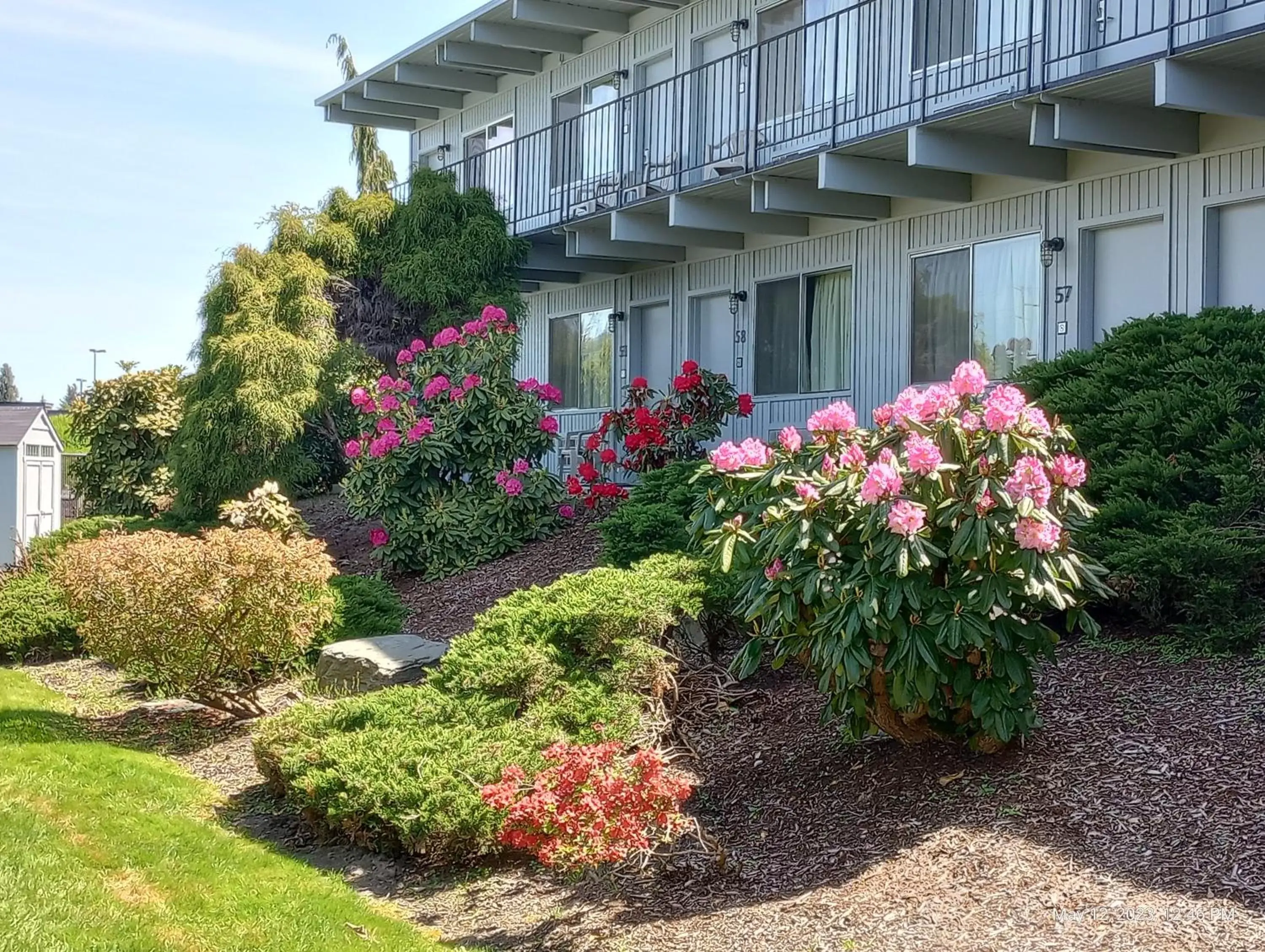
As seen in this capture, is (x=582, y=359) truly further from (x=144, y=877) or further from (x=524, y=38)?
(x=144, y=877)

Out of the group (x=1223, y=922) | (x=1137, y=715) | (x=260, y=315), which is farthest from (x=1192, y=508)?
(x=260, y=315)

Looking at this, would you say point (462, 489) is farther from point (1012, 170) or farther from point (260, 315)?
point (1012, 170)

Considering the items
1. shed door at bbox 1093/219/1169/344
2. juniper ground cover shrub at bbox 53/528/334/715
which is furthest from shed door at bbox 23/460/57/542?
shed door at bbox 1093/219/1169/344

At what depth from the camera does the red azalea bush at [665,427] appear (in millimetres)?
13295

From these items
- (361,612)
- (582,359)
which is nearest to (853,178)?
(361,612)

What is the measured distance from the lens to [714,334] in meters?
16.1

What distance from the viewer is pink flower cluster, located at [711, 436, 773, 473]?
631 centimetres

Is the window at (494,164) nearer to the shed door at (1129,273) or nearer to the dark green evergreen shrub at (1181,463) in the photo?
the shed door at (1129,273)

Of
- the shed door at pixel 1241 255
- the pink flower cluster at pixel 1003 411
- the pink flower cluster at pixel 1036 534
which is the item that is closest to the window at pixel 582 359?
the shed door at pixel 1241 255

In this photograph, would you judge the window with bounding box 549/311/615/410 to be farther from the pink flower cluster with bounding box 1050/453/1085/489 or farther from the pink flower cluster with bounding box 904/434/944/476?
the pink flower cluster with bounding box 904/434/944/476

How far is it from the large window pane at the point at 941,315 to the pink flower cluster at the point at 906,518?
267 inches

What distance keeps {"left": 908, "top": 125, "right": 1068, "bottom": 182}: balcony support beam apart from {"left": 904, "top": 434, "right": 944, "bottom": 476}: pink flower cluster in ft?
17.8

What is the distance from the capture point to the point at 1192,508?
754 centimetres

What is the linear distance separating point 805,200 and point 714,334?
3.69 metres
